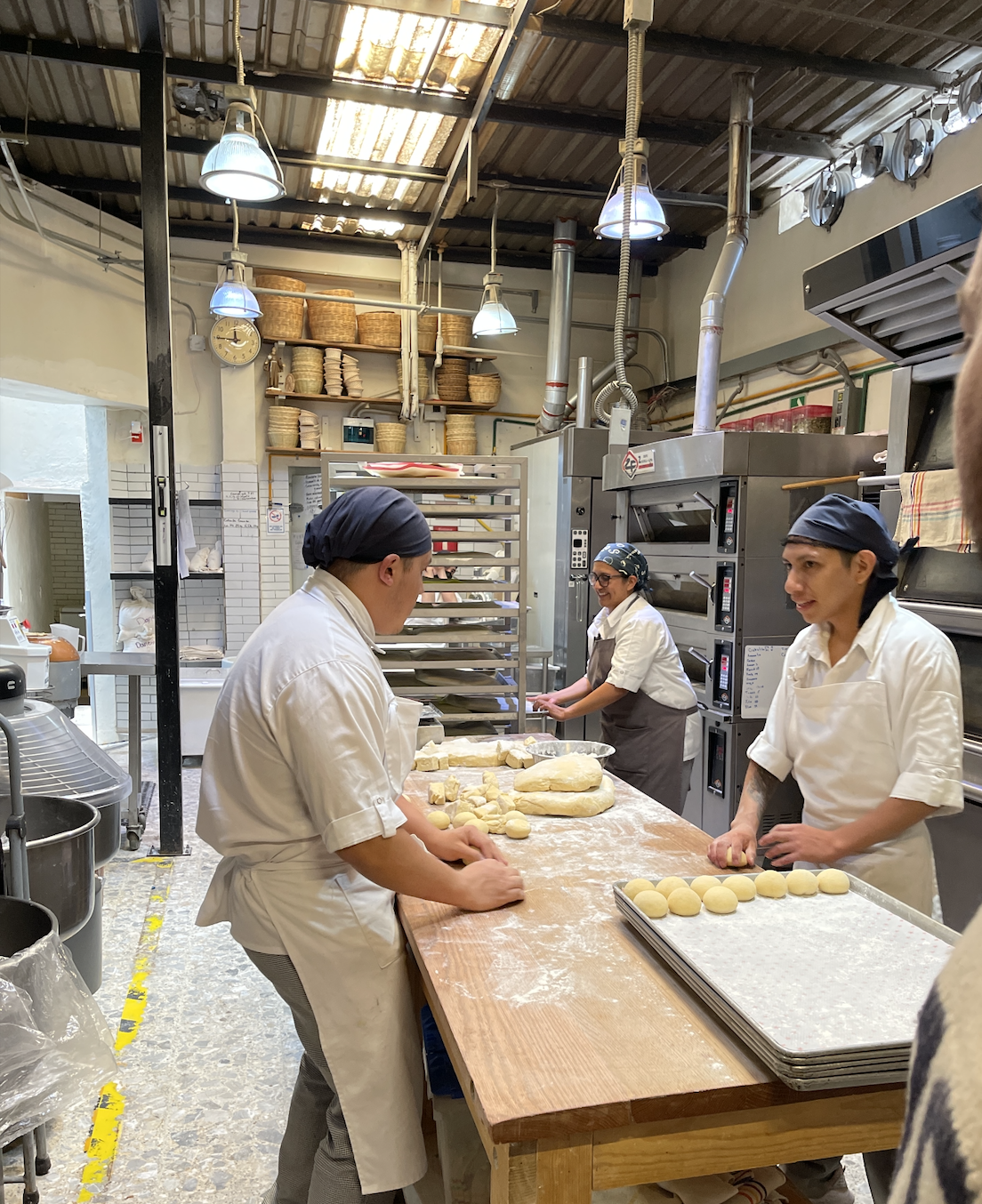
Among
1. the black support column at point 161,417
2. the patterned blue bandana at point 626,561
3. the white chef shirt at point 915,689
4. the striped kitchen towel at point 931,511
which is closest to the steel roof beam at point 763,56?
the black support column at point 161,417

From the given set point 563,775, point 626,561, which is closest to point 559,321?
point 626,561

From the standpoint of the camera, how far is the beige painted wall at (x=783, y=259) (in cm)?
434

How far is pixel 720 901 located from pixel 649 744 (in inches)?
80.4

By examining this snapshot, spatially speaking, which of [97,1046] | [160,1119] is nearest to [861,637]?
[97,1046]

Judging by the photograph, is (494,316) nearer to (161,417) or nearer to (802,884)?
(161,417)

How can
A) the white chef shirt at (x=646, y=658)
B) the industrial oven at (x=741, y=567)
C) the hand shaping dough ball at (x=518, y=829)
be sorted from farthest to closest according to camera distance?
the industrial oven at (x=741, y=567)
the white chef shirt at (x=646, y=658)
the hand shaping dough ball at (x=518, y=829)

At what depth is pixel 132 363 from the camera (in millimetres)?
6652

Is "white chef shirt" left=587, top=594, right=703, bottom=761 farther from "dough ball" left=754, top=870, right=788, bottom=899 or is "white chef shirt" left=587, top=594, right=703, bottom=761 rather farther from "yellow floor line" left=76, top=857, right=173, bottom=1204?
"yellow floor line" left=76, top=857, right=173, bottom=1204

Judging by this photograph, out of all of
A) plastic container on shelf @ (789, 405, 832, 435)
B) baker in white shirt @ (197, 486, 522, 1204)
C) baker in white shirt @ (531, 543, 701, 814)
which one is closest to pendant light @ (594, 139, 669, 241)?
plastic container on shelf @ (789, 405, 832, 435)

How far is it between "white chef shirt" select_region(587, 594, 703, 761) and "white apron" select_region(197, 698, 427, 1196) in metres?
1.99

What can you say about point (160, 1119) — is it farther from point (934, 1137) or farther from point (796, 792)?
point (796, 792)

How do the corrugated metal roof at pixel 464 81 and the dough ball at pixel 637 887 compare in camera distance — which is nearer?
the dough ball at pixel 637 887

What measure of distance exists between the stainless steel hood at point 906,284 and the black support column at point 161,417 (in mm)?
3251

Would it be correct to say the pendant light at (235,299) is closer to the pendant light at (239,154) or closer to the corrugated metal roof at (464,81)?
the corrugated metal roof at (464,81)
